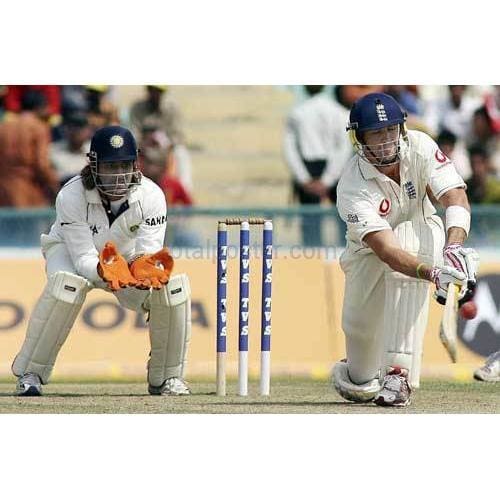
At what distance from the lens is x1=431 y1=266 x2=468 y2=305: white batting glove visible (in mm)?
7406

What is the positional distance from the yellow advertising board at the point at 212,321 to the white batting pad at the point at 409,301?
9.36 ft

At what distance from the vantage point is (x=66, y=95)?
12.0 m

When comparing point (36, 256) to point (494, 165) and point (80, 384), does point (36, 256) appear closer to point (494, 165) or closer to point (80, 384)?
point (80, 384)

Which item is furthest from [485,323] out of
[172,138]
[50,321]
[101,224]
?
[50,321]

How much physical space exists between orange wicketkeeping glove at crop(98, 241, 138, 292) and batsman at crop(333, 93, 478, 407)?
1067 mm

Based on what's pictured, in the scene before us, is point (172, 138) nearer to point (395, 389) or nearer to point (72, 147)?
point (72, 147)

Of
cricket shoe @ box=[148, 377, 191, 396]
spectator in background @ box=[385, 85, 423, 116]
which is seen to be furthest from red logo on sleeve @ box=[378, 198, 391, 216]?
spectator in background @ box=[385, 85, 423, 116]

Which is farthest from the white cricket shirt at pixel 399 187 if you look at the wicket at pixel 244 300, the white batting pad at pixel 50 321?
the white batting pad at pixel 50 321

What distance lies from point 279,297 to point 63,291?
3.10 metres

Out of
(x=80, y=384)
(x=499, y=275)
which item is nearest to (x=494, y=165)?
(x=499, y=275)

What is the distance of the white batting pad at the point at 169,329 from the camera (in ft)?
27.2

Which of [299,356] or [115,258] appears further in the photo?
[299,356]

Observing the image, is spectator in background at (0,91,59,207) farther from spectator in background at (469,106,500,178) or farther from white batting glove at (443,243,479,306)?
white batting glove at (443,243,479,306)

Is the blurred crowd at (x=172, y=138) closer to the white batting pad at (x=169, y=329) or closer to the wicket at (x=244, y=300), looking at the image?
the white batting pad at (x=169, y=329)
